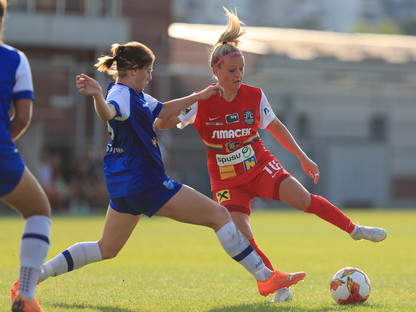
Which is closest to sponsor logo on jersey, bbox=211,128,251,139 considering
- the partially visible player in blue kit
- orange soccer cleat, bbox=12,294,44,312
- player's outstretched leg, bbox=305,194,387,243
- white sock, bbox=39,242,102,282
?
the partially visible player in blue kit

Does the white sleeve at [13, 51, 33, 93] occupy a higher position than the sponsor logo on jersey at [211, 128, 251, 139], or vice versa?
the white sleeve at [13, 51, 33, 93]

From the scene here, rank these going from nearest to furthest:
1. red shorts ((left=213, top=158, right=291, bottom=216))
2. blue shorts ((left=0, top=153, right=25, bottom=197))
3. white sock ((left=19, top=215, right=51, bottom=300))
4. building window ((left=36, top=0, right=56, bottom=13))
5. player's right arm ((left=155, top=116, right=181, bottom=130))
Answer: blue shorts ((left=0, top=153, right=25, bottom=197)) → white sock ((left=19, top=215, right=51, bottom=300)) → player's right arm ((left=155, top=116, right=181, bottom=130)) → red shorts ((left=213, top=158, right=291, bottom=216)) → building window ((left=36, top=0, right=56, bottom=13))

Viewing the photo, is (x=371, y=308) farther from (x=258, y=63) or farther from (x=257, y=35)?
(x=257, y=35)

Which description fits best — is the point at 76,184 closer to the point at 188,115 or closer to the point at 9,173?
the point at 188,115

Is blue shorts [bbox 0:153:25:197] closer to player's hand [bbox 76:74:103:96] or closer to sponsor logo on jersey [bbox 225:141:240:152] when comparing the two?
player's hand [bbox 76:74:103:96]

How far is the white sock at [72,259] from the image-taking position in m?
5.84

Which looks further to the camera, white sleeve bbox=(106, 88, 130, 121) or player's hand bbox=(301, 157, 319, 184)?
player's hand bbox=(301, 157, 319, 184)

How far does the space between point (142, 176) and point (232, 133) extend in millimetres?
1201

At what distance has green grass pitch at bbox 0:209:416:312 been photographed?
571cm

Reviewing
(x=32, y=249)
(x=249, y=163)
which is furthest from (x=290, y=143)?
(x=32, y=249)

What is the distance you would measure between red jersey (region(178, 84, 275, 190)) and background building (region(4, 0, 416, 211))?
15.2 m

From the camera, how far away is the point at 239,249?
5551 millimetres

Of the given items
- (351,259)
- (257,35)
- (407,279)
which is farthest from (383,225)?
(257,35)

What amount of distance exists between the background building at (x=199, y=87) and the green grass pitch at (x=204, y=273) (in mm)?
7879
